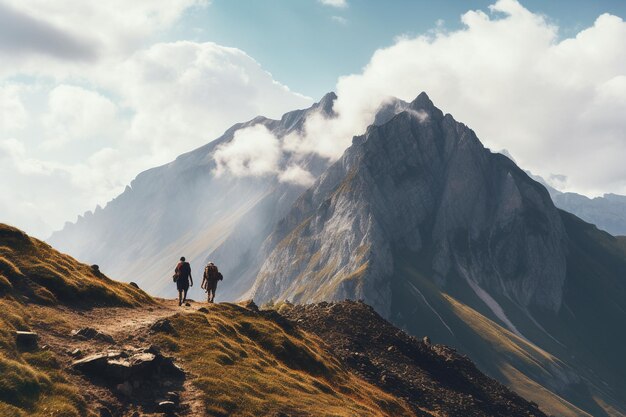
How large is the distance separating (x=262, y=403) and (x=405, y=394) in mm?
30649

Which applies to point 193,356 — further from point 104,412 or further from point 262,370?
point 104,412

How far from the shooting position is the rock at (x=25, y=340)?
34.5 m

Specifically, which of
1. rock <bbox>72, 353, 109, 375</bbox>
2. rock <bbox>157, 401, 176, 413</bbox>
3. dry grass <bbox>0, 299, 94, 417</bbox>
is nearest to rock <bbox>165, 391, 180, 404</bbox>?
rock <bbox>157, 401, 176, 413</bbox>

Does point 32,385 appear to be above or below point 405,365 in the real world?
below

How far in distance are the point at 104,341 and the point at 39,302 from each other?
262 inches

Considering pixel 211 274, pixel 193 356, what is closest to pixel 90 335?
pixel 193 356

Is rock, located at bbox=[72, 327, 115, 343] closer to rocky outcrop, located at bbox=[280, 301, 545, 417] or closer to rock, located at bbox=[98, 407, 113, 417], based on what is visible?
rock, located at bbox=[98, 407, 113, 417]

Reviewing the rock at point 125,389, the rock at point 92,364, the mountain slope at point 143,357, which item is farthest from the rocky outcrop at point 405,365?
the rock at point 92,364

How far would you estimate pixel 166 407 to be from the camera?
112ft

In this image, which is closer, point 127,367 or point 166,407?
point 166,407

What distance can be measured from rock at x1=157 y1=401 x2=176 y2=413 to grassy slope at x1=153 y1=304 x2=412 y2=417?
89.8 inches

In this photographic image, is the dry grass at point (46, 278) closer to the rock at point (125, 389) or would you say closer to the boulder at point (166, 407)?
the rock at point (125, 389)

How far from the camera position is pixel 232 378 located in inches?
1577

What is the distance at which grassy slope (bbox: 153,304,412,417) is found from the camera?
38.3m
